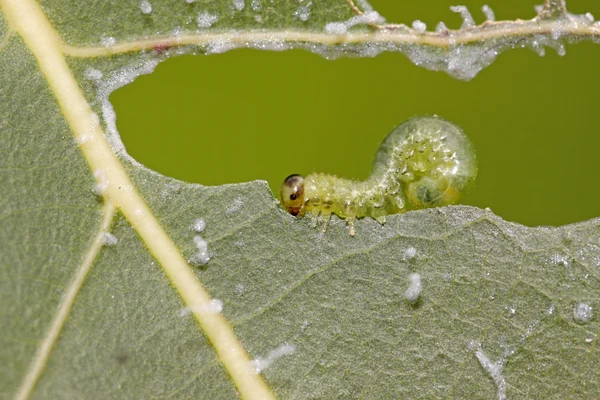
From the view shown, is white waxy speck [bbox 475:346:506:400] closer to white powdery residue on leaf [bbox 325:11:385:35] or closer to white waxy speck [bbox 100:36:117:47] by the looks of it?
white powdery residue on leaf [bbox 325:11:385:35]

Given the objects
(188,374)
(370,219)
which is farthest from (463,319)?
(188,374)

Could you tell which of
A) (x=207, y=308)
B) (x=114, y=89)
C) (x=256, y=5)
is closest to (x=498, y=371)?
(x=207, y=308)

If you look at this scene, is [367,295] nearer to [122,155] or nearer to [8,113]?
[122,155]

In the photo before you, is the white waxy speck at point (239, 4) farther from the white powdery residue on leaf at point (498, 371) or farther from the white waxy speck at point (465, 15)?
the white powdery residue on leaf at point (498, 371)

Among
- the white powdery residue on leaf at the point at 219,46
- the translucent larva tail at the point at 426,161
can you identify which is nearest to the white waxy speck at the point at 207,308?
the translucent larva tail at the point at 426,161

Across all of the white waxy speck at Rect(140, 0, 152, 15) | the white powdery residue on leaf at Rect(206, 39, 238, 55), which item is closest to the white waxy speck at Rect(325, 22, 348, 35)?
the white powdery residue on leaf at Rect(206, 39, 238, 55)

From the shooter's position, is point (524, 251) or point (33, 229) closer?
point (33, 229)
